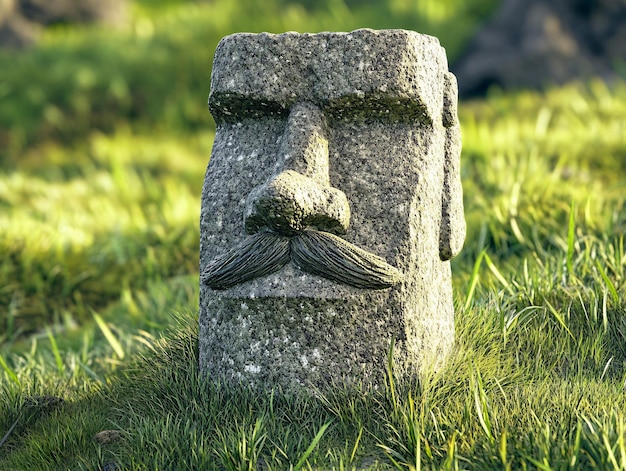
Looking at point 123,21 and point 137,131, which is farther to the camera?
point 123,21

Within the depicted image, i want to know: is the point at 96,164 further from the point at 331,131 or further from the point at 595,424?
the point at 595,424

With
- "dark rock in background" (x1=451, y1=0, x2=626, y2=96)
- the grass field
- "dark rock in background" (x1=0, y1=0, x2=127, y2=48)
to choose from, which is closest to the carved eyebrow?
the grass field

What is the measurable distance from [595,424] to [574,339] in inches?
25.3

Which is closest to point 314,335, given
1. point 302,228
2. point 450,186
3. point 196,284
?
point 302,228

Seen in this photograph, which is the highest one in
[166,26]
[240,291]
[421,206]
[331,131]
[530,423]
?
[166,26]

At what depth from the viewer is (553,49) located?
25.5ft

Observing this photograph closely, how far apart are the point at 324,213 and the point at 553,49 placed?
20.2ft

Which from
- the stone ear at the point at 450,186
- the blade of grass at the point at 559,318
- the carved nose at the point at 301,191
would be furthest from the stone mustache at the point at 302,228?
the blade of grass at the point at 559,318

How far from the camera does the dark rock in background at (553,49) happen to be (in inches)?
304

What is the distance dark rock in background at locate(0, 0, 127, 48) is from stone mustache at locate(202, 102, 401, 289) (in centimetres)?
788

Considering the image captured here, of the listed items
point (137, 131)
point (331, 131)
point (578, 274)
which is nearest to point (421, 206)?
point (331, 131)

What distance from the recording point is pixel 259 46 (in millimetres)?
2500

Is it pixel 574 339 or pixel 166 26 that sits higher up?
pixel 166 26

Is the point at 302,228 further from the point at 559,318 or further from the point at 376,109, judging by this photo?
the point at 559,318
